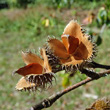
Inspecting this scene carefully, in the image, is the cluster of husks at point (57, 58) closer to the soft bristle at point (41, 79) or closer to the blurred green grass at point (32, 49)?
the soft bristle at point (41, 79)

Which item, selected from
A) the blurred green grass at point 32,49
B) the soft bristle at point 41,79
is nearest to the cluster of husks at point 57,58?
the soft bristle at point 41,79

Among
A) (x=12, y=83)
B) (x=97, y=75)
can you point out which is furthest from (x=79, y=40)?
(x=12, y=83)

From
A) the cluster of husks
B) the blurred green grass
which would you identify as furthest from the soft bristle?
the blurred green grass

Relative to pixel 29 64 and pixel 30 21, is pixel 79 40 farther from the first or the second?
pixel 30 21

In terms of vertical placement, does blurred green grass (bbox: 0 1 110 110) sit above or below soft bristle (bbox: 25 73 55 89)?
below

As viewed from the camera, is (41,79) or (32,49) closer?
(41,79)

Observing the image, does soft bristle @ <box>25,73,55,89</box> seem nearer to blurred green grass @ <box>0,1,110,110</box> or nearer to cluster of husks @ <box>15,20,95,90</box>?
cluster of husks @ <box>15,20,95,90</box>

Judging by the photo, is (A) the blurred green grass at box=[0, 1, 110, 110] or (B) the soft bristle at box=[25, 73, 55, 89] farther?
(A) the blurred green grass at box=[0, 1, 110, 110]
